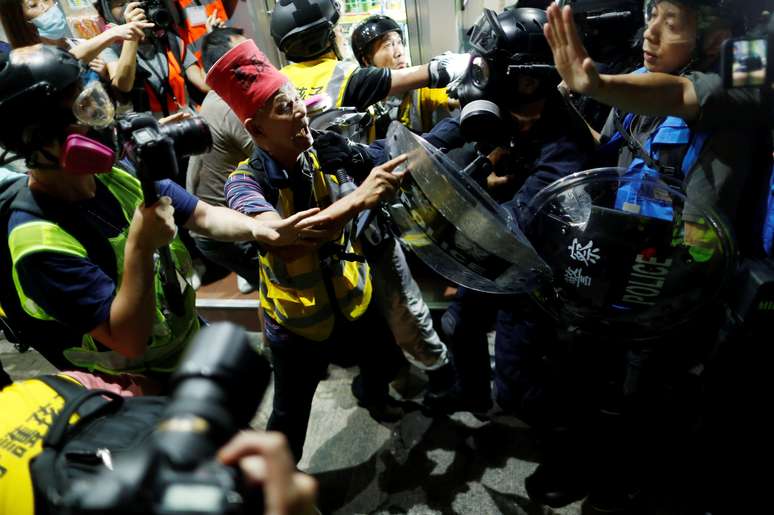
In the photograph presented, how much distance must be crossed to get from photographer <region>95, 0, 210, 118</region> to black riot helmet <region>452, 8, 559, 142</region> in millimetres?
2460

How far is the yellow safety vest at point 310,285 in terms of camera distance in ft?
5.57

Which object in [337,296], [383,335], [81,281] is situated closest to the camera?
[81,281]

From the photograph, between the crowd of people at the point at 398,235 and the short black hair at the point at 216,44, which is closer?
the crowd of people at the point at 398,235

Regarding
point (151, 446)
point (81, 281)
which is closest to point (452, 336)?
point (81, 281)

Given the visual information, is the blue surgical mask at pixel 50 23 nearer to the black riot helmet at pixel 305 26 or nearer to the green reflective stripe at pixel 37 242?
the black riot helmet at pixel 305 26

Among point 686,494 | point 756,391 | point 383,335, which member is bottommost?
point 686,494

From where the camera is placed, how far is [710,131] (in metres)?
1.35

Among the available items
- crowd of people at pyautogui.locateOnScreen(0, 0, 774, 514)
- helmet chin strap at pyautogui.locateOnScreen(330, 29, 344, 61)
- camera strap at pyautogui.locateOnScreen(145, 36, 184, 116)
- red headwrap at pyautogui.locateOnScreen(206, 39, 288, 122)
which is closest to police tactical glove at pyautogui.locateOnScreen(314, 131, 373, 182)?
crowd of people at pyautogui.locateOnScreen(0, 0, 774, 514)

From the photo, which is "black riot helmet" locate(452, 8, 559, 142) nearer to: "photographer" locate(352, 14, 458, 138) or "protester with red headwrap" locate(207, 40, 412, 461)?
"protester with red headwrap" locate(207, 40, 412, 461)

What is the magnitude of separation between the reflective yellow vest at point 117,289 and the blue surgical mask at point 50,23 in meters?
2.13

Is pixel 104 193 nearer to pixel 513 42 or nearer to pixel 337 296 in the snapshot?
pixel 337 296

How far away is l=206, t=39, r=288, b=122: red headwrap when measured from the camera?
155cm

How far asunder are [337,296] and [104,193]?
841mm

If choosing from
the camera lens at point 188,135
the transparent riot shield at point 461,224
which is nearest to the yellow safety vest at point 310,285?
the camera lens at point 188,135
